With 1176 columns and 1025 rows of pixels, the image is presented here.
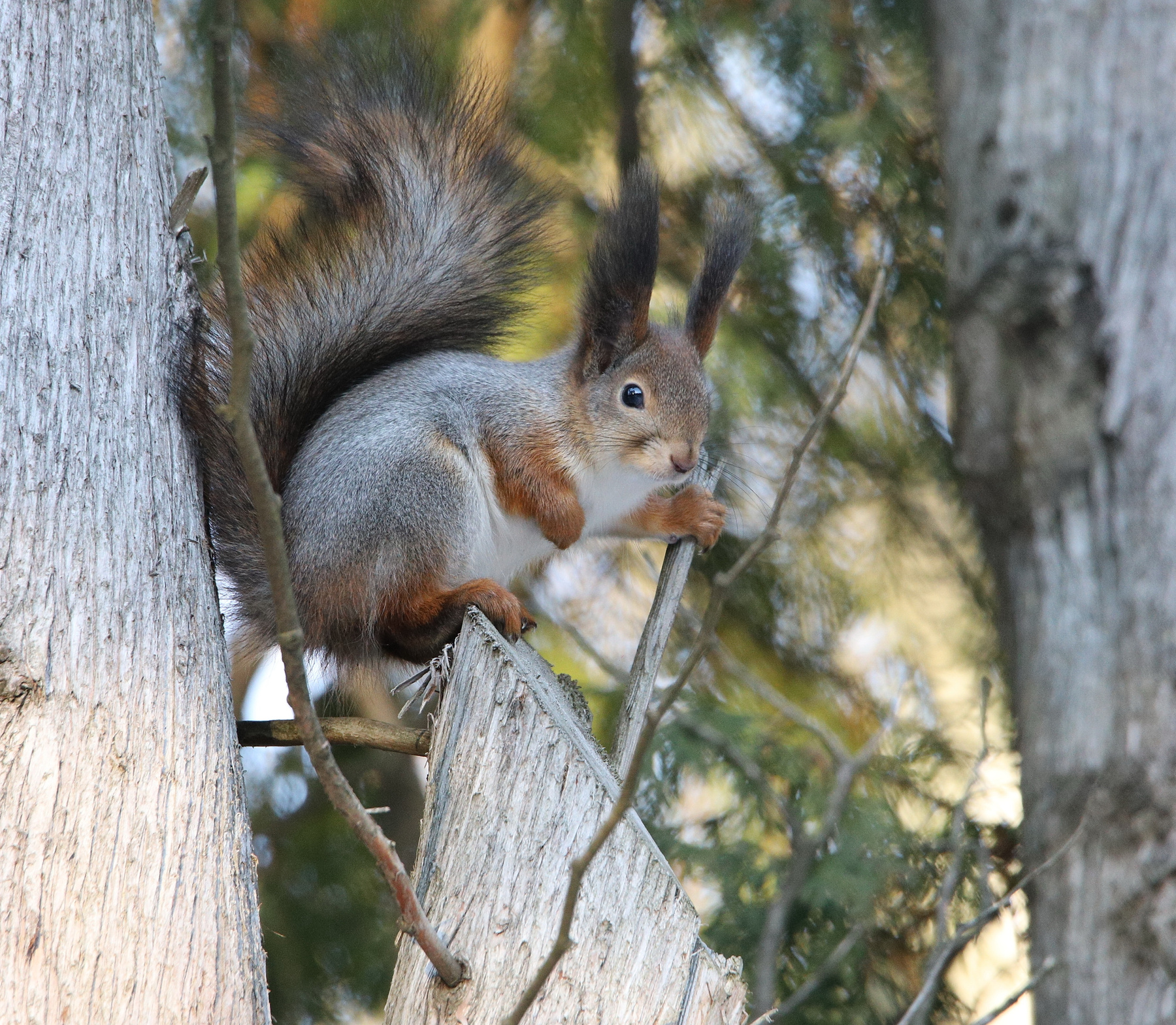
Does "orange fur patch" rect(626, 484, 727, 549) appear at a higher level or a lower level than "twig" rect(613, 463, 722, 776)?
higher

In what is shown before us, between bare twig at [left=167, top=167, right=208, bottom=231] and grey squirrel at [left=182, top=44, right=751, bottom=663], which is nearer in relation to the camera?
bare twig at [left=167, top=167, right=208, bottom=231]

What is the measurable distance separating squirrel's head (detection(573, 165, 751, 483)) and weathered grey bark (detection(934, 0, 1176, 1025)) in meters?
0.51

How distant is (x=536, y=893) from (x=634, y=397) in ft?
3.17

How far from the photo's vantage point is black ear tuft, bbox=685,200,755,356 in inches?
68.8

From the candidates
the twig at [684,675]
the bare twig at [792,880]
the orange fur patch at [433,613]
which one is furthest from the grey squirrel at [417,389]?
the twig at [684,675]

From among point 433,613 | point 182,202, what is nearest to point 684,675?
point 433,613

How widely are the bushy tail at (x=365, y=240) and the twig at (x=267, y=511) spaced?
622 millimetres

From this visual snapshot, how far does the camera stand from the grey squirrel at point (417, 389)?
1.51 metres

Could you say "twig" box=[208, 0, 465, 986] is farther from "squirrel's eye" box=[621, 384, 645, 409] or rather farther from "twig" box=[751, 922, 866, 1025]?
"squirrel's eye" box=[621, 384, 645, 409]

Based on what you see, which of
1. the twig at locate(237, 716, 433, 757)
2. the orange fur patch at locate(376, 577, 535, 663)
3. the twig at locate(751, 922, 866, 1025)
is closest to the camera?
the twig at locate(751, 922, 866, 1025)

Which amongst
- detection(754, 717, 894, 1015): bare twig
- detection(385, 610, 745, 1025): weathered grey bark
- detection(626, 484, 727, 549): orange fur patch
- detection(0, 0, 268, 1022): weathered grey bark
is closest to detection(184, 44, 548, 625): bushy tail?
detection(0, 0, 268, 1022): weathered grey bark

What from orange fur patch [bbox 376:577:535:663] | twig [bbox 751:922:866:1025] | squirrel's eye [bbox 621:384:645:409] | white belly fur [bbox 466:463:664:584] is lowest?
twig [bbox 751:922:866:1025]

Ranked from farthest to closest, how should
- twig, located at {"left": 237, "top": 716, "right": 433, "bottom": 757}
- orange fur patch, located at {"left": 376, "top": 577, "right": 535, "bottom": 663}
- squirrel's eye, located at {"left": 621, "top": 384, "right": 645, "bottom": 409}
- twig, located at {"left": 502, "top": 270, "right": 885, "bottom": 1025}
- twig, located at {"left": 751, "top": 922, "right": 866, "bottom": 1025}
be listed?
squirrel's eye, located at {"left": 621, "top": 384, "right": 645, "bottom": 409} < orange fur patch, located at {"left": 376, "top": 577, "right": 535, "bottom": 663} < twig, located at {"left": 237, "top": 716, "right": 433, "bottom": 757} < twig, located at {"left": 751, "top": 922, "right": 866, "bottom": 1025} < twig, located at {"left": 502, "top": 270, "right": 885, "bottom": 1025}

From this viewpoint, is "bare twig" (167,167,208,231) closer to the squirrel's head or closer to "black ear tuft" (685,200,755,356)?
the squirrel's head
